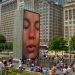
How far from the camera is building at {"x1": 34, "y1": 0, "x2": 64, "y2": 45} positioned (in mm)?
122312

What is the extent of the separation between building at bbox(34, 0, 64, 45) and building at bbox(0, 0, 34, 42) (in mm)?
21896

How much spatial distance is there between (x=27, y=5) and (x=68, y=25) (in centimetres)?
4149

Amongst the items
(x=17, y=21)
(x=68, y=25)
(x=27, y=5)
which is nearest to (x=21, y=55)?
(x=17, y=21)

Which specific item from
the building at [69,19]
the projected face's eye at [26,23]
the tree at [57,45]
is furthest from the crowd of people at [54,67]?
the building at [69,19]

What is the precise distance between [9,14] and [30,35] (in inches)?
5043

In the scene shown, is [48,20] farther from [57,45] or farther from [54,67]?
[54,67]

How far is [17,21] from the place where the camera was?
34062mm

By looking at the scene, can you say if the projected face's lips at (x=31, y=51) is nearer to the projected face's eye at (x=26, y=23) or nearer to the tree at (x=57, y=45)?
the projected face's eye at (x=26, y=23)

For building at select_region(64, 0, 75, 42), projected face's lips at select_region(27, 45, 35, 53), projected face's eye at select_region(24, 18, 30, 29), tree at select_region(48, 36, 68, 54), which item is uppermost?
building at select_region(64, 0, 75, 42)

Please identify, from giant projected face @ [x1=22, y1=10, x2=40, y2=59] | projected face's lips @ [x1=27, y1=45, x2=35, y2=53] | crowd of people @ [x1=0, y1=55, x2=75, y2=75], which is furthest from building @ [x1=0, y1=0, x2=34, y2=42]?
crowd of people @ [x1=0, y1=55, x2=75, y2=75]

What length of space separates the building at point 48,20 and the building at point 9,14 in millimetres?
21896

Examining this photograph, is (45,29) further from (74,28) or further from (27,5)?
(27,5)

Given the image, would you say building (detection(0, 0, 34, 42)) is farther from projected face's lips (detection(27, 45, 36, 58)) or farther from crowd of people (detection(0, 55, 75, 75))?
crowd of people (detection(0, 55, 75, 75))

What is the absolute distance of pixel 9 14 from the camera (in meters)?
159
